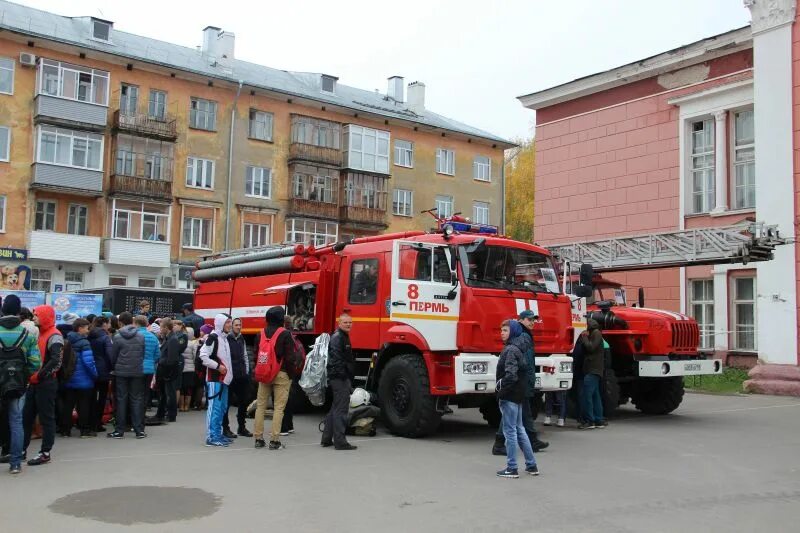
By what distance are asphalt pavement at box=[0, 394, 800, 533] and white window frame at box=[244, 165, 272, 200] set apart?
31.7 meters

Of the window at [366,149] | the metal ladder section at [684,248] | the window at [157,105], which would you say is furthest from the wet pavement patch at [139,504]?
the window at [366,149]

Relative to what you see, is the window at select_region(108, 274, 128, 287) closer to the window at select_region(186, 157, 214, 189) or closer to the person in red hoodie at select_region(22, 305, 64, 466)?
the window at select_region(186, 157, 214, 189)

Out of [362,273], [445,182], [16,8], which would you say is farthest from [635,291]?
[16,8]

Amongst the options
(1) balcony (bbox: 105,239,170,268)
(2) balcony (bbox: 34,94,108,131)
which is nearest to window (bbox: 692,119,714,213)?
(1) balcony (bbox: 105,239,170,268)

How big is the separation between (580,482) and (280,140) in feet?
124

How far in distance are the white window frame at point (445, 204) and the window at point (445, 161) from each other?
62.9 inches

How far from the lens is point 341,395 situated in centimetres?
1033

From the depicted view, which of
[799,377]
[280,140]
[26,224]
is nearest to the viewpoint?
[799,377]

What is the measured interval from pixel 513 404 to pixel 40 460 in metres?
5.42

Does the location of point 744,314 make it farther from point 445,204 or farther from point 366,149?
point 445,204

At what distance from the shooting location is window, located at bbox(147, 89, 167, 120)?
3931cm

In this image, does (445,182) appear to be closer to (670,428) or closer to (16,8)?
(16,8)

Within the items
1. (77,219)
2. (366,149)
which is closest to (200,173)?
(77,219)

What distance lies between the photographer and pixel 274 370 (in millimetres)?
10070
